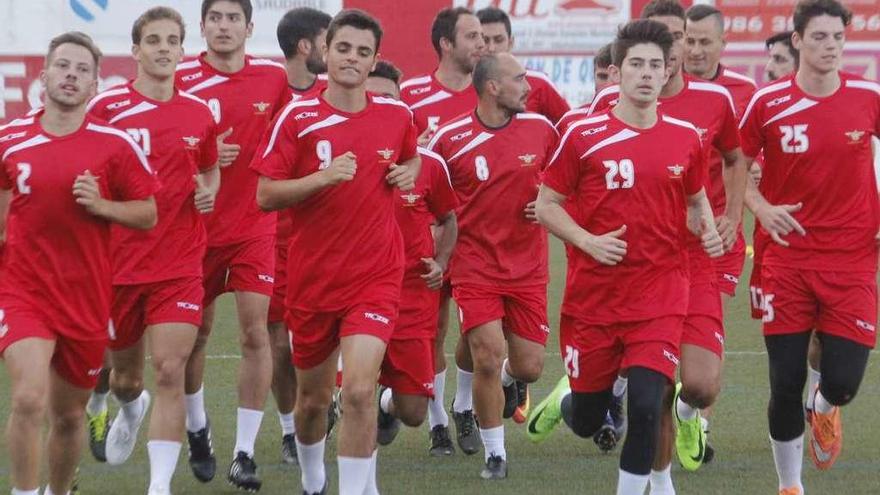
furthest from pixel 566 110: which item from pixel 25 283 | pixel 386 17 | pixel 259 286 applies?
pixel 386 17

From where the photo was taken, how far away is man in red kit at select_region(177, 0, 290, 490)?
30.2 ft

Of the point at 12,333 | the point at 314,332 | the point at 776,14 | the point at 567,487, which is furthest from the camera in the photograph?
the point at 776,14

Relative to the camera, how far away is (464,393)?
10.3 m

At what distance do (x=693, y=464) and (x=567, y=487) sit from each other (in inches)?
29.1

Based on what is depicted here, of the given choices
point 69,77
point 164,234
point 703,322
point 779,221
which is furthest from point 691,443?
point 69,77

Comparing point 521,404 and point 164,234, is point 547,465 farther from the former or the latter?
point 164,234

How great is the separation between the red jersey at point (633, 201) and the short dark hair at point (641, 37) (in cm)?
30

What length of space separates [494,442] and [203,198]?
204 cm

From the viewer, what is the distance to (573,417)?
321 inches

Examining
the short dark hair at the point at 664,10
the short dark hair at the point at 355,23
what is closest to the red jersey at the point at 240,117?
the short dark hair at the point at 355,23

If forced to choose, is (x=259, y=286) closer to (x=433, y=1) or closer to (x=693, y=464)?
(x=693, y=464)

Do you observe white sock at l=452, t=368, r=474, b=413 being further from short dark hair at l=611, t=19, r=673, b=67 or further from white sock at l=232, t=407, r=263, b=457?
short dark hair at l=611, t=19, r=673, b=67

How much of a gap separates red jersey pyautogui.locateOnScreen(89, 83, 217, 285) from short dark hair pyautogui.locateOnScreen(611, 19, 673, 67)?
219cm

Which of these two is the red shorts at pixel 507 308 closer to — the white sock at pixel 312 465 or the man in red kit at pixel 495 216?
the man in red kit at pixel 495 216
